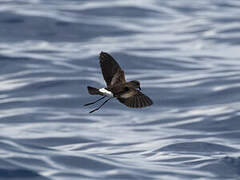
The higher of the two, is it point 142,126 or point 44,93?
point 44,93

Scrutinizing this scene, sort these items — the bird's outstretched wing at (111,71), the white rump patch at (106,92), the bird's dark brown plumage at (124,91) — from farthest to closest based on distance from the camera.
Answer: the bird's outstretched wing at (111,71), the bird's dark brown plumage at (124,91), the white rump patch at (106,92)

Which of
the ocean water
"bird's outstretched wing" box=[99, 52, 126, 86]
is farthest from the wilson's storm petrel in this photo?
the ocean water

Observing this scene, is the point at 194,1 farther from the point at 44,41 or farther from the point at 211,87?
the point at 211,87

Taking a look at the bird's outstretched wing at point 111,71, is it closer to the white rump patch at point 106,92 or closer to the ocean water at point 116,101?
the white rump patch at point 106,92

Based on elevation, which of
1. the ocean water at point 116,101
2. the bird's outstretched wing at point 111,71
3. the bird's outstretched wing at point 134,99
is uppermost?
the ocean water at point 116,101

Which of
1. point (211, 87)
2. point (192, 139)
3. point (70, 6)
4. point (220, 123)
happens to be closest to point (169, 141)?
point (192, 139)

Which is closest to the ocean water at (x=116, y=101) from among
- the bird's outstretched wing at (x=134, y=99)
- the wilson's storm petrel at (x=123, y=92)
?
the wilson's storm petrel at (x=123, y=92)
